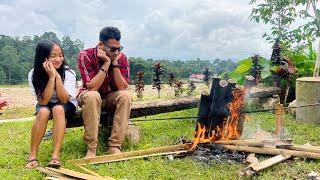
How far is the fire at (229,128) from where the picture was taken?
6.20 metres

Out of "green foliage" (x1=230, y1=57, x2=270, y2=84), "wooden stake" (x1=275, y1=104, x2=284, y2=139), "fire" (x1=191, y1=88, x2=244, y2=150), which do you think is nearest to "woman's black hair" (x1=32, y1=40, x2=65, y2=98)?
"fire" (x1=191, y1=88, x2=244, y2=150)

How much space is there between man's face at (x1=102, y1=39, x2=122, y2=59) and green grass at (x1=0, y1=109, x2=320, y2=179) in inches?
53.9

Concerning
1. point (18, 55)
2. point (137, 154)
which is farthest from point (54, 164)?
point (18, 55)

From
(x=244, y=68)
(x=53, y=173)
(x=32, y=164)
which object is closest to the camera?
(x=53, y=173)

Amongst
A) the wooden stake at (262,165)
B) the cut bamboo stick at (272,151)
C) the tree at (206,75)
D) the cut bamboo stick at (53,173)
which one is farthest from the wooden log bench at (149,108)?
the tree at (206,75)

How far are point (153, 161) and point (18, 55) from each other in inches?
2380

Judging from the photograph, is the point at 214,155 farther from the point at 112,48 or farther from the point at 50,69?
the point at 50,69

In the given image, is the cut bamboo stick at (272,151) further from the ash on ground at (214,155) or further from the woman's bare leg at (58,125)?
the woman's bare leg at (58,125)

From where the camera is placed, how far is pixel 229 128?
6.41m

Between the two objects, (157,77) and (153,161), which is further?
(157,77)

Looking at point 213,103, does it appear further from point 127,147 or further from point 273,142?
point 127,147

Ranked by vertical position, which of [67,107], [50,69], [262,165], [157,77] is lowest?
[262,165]

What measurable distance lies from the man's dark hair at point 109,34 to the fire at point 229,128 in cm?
165

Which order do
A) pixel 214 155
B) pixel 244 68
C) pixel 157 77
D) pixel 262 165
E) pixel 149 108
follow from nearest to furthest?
pixel 262 165 < pixel 214 155 < pixel 149 108 < pixel 244 68 < pixel 157 77
